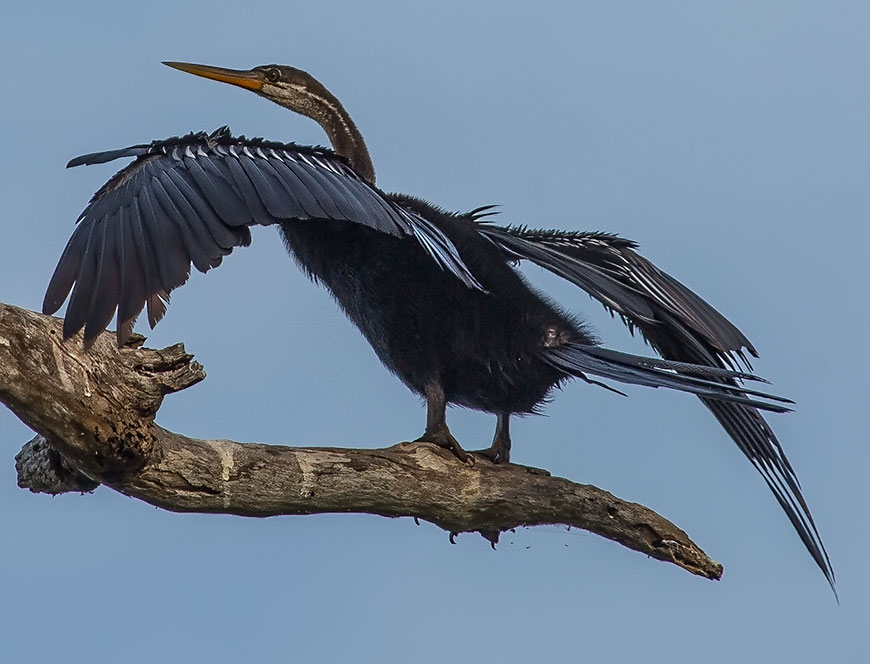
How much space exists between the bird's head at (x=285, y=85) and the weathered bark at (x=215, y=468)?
125 centimetres

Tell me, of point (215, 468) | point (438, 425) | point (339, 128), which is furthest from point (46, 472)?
point (339, 128)

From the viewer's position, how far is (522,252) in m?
3.34

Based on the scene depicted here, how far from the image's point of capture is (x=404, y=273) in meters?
3.27

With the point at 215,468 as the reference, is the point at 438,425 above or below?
above

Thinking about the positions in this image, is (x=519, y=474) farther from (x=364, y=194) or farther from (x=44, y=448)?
(x=44, y=448)

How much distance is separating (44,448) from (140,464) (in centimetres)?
32

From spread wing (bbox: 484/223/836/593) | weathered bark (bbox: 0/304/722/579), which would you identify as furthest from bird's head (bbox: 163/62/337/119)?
weathered bark (bbox: 0/304/722/579)

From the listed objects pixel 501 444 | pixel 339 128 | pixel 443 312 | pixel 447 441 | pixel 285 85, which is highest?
pixel 285 85

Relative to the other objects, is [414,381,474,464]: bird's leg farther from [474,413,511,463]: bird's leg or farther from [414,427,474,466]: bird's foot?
[474,413,511,463]: bird's leg

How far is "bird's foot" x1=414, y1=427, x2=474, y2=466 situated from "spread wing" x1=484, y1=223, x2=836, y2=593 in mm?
522

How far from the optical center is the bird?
257cm

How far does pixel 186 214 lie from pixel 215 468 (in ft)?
1.97

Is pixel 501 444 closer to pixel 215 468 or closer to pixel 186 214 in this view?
pixel 215 468

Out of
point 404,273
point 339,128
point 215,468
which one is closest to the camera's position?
point 215,468
